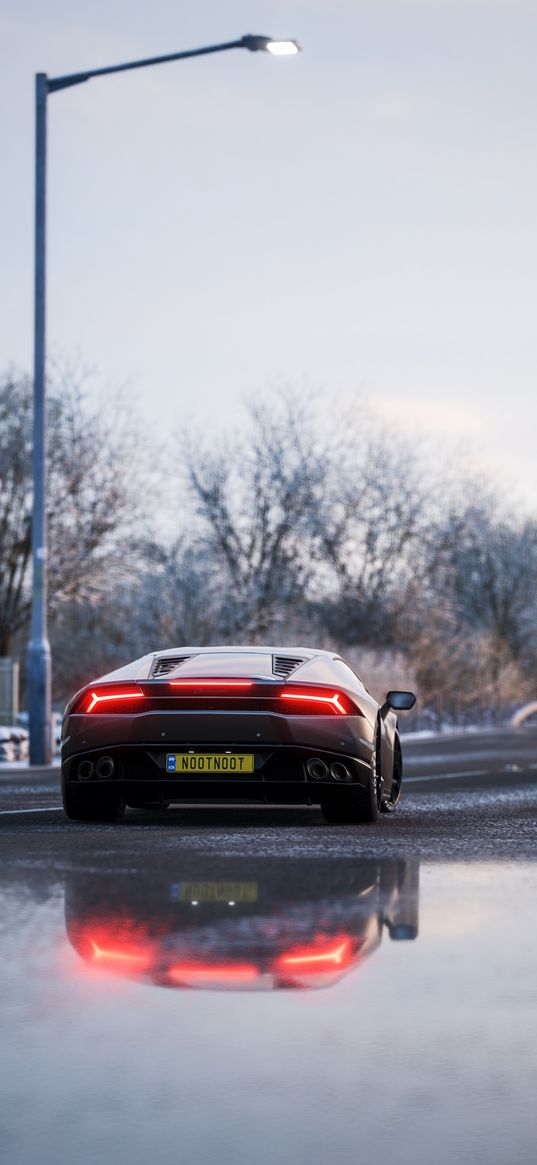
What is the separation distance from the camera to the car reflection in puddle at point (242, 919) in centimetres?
708

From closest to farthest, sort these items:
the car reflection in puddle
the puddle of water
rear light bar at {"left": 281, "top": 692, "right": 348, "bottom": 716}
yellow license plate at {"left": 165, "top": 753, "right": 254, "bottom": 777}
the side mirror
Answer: the puddle of water, the car reflection in puddle, yellow license plate at {"left": 165, "top": 753, "right": 254, "bottom": 777}, rear light bar at {"left": 281, "top": 692, "right": 348, "bottom": 716}, the side mirror

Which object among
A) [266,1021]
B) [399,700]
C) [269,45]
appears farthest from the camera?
[269,45]

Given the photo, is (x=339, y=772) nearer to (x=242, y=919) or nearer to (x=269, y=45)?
(x=242, y=919)

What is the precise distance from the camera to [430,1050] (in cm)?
571

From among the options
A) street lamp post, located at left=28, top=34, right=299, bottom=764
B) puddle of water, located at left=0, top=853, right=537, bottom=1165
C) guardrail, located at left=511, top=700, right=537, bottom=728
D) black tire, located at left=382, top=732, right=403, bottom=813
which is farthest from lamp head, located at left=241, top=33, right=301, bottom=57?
guardrail, located at left=511, top=700, right=537, bottom=728

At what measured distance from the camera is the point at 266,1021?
6141 mm

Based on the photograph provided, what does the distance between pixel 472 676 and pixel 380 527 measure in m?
4.64

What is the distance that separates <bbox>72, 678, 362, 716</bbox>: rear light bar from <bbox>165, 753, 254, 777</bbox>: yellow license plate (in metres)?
0.31

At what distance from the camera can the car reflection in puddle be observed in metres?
7.08

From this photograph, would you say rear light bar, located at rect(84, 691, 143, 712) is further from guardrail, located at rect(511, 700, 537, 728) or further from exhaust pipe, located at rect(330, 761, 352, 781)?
guardrail, located at rect(511, 700, 537, 728)

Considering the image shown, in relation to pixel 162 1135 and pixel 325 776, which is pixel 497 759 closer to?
pixel 325 776

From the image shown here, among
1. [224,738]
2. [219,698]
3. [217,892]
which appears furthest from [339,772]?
[217,892]

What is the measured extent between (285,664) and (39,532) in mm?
11223

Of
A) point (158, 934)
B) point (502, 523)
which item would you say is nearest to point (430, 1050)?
point (158, 934)
